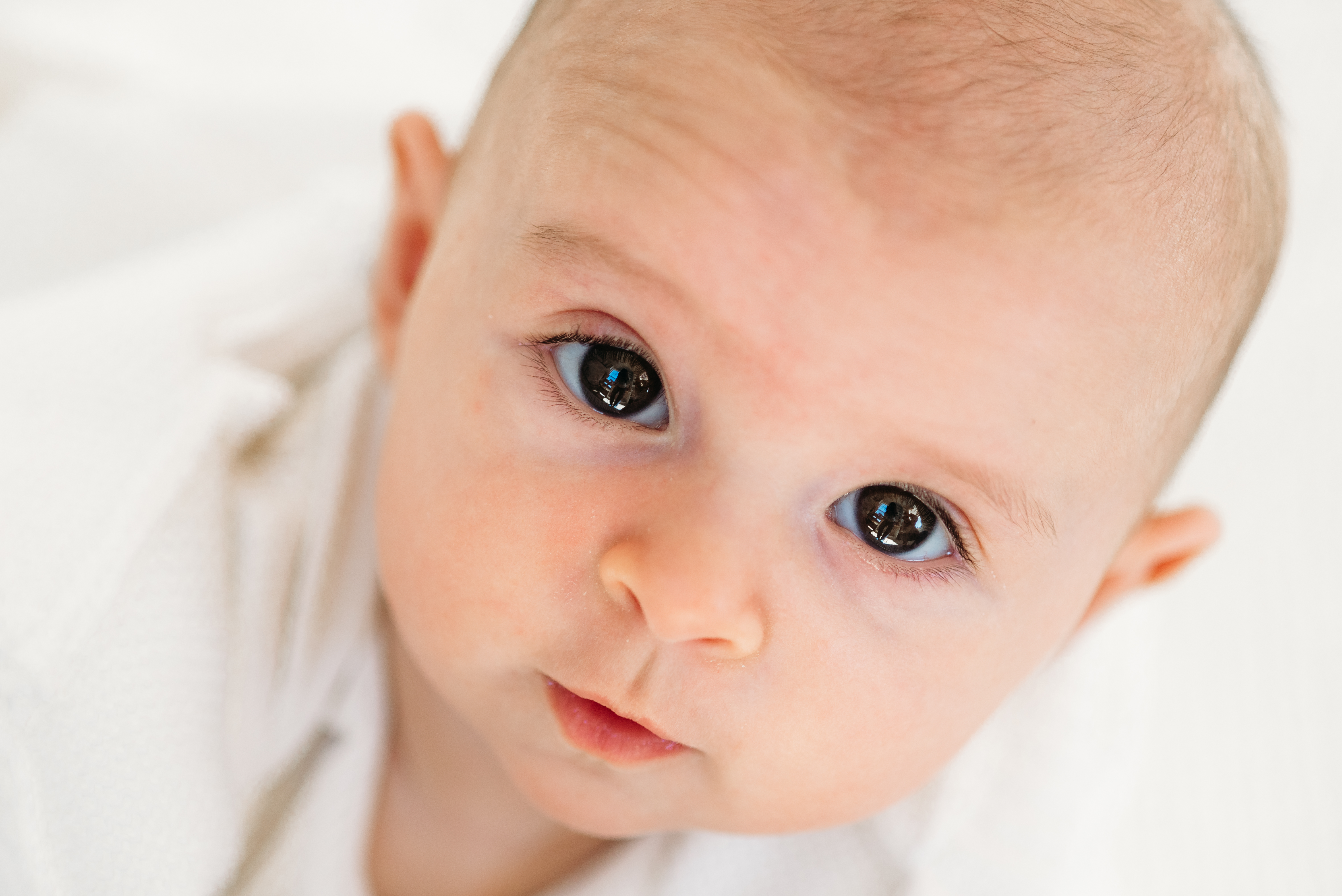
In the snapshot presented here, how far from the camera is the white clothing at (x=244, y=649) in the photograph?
901mm

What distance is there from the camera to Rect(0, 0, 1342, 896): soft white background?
4.63 ft

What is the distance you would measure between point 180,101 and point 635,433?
1.00 meters

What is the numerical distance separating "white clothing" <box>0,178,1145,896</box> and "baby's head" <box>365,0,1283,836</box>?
0.63ft

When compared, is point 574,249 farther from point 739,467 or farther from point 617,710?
point 617,710

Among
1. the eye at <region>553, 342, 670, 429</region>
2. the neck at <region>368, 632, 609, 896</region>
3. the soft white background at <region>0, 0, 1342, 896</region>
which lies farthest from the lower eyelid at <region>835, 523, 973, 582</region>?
the soft white background at <region>0, 0, 1342, 896</region>

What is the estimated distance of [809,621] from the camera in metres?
0.81

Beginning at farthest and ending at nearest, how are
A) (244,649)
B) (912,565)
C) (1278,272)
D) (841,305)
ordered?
(1278,272)
(244,649)
(912,565)
(841,305)

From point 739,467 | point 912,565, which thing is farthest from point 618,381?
point 912,565

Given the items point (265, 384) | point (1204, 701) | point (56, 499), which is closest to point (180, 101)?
point (265, 384)

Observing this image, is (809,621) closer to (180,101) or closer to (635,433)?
(635,433)

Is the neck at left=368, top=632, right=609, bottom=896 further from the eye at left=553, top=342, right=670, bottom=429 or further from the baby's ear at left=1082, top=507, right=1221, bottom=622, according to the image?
the baby's ear at left=1082, top=507, right=1221, bottom=622

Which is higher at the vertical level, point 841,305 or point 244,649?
point 841,305

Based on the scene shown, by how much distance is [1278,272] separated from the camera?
5.61 feet

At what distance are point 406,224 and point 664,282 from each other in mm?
395
